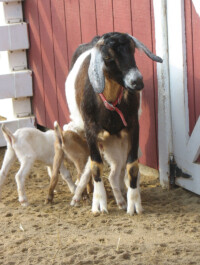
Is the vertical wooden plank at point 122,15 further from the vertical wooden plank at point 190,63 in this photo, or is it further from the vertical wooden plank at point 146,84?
the vertical wooden plank at point 190,63

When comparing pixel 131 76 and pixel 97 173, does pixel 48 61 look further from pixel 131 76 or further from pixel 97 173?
pixel 131 76

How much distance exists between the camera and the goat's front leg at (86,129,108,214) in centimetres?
457

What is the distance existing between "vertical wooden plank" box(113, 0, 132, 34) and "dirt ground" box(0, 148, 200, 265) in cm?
146

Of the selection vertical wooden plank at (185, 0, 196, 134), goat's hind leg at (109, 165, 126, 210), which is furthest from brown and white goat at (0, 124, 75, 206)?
vertical wooden plank at (185, 0, 196, 134)

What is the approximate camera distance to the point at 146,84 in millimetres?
5191

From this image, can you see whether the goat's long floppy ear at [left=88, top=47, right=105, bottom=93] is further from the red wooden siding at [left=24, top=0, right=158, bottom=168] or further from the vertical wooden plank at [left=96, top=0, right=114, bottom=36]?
the vertical wooden plank at [left=96, top=0, right=114, bottom=36]

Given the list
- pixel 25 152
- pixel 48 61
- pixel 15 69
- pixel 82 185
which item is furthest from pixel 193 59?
pixel 15 69

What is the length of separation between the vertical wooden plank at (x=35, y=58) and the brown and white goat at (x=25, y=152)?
87.8 inches

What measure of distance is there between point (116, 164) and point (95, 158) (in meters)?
0.24

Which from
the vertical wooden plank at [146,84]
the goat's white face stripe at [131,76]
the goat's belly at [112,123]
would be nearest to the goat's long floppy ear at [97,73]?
the goat's white face stripe at [131,76]

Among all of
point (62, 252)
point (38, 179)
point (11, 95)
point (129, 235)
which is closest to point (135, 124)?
point (129, 235)

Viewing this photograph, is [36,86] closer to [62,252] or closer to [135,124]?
[135,124]

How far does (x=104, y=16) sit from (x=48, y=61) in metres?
1.79

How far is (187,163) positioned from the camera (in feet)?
15.9
